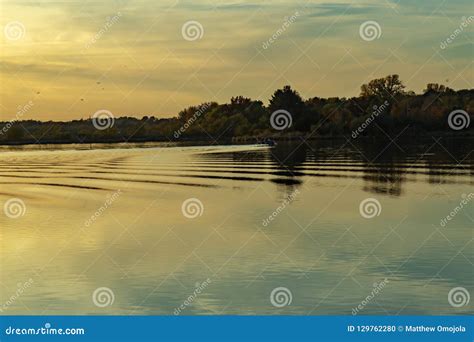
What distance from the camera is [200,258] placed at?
63.3 ft

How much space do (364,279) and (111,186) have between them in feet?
82.1

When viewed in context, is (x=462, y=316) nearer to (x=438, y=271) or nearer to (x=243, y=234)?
(x=438, y=271)

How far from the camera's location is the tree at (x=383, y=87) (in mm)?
167500

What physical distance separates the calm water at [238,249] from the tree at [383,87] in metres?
133

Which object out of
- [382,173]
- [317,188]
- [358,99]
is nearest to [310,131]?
[358,99]

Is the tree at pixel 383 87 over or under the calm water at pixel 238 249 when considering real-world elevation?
over

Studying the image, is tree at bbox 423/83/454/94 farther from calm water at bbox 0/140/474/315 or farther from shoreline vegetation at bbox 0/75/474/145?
calm water at bbox 0/140/474/315

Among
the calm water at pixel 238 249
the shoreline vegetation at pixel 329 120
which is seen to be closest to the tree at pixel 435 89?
the shoreline vegetation at pixel 329 120

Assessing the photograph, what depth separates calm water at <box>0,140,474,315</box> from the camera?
15281 millimetres

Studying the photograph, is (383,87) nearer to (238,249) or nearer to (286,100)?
(286,100)

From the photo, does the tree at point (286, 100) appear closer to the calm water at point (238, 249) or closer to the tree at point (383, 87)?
the tree at point (383, 87)

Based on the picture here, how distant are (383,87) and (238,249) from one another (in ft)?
502

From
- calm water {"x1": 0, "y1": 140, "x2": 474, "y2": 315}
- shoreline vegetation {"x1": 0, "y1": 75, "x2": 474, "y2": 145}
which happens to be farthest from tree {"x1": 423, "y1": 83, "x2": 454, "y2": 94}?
calm water {"x1": 0, "y1": 140, "x2": 474, "y2": 315}

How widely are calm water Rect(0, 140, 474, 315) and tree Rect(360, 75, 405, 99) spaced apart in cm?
13292
